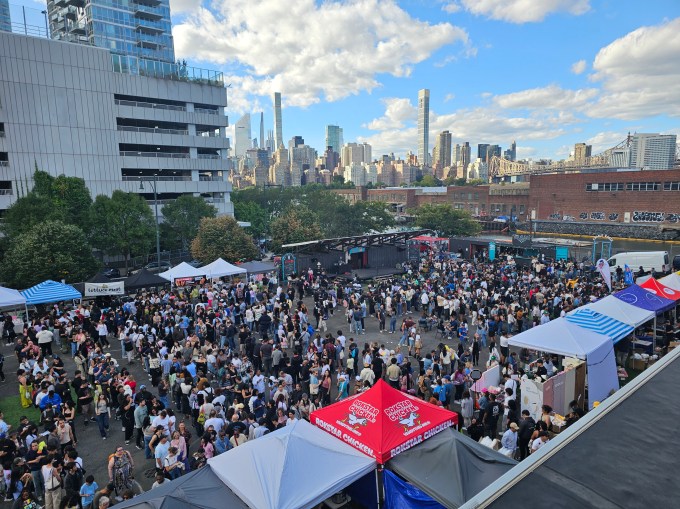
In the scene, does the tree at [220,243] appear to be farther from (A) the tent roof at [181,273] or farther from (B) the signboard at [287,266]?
(A) the tent roof at [181,273]

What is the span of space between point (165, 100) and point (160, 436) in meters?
54.7

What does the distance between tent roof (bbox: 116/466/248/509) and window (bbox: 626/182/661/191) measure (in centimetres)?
6406

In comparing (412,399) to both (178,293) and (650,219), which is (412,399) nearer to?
(178,293)

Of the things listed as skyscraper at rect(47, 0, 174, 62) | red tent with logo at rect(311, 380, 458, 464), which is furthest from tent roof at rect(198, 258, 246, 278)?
skyscraper at rect(47, 0, 174, 62)

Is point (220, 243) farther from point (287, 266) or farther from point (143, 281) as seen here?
point (143, 281)

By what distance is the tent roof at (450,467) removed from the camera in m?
6.46

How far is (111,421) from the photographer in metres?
12.0

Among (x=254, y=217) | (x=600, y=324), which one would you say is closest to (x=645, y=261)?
(x=600, y=324)

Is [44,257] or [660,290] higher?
[44,257]

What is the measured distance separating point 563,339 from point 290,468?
8.98m

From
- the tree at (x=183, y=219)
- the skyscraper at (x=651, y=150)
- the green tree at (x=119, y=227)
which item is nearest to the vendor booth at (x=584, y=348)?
the green tree at (x=119, y=227)

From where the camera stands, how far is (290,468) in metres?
6.75

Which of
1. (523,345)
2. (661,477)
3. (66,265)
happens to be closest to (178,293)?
(66,265)

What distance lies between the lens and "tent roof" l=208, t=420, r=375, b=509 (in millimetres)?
6348
